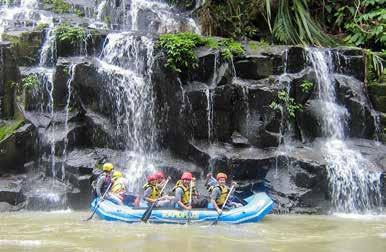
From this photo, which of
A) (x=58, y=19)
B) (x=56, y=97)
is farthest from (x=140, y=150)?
(x=58, y=19)

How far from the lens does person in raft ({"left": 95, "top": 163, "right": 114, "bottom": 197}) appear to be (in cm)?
1036

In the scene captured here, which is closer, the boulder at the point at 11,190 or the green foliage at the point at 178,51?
the boulder at the point at 11,190

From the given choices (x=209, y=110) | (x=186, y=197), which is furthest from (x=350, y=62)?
(x=186, y=197)

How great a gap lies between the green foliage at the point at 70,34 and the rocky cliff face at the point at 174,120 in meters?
0.19

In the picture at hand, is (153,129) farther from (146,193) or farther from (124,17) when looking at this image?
(124,17)

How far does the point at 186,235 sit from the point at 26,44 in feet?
22.5

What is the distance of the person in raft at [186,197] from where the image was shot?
9.90 metres

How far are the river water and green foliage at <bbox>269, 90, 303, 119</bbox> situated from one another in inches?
123

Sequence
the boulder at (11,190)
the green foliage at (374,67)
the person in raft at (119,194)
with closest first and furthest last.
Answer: the person in raft at (119,194), the boulder at (11,190), the green foliage at (374,67)

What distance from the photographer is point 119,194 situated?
407 inches

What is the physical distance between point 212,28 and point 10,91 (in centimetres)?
612

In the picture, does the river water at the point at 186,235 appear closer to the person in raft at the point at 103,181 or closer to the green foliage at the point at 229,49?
the person in raft at the point at 103,181

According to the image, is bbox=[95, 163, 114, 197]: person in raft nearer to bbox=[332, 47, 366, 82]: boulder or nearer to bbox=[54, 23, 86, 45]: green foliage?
bbox=[54, 23, 86, 45]: green foliage

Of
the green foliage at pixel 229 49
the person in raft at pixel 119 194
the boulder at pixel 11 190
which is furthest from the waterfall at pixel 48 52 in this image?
the green foliage at pixel 229 49
